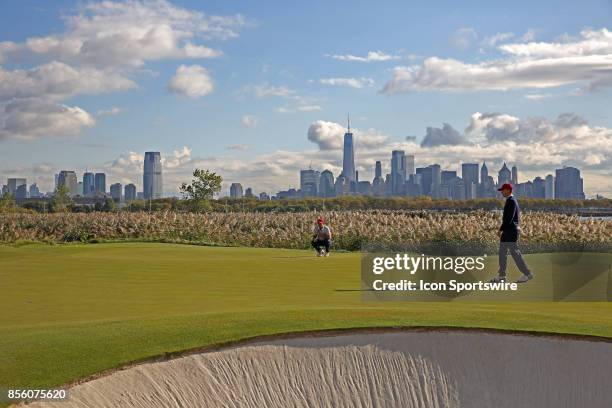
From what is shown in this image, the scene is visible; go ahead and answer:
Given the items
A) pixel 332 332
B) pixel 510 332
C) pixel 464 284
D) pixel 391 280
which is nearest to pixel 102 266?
pixel 391 280

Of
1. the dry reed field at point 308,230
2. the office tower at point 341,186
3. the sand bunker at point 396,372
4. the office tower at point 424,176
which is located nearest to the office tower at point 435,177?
the office tower at point 424,176

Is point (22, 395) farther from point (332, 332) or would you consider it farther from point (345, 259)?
point (345, 259)

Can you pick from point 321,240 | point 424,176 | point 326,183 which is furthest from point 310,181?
point 321,240

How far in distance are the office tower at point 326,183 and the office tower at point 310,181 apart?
3.91ft

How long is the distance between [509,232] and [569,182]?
400 ft

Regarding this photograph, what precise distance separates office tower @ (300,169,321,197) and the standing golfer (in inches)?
6022

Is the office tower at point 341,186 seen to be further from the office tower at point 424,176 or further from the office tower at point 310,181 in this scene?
the office tower at point 424,176

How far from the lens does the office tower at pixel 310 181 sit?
171363 millimetres

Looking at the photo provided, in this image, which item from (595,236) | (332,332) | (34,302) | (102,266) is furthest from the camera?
(595,236)

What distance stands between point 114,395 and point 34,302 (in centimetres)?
611

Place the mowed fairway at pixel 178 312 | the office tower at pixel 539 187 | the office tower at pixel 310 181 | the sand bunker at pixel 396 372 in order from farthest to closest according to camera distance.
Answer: the office tower at pixel 310 181 < the office tower at pixel 539 187 < the mowed fairway at pixel 178 312 < the sand bunker at pixel 396 372

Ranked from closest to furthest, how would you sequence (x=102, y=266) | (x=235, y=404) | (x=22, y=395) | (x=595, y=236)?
(x=22, y=395) < (x=235, y=404) < (x=102, y=266) < (x=595, y=236)

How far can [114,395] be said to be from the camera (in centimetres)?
961

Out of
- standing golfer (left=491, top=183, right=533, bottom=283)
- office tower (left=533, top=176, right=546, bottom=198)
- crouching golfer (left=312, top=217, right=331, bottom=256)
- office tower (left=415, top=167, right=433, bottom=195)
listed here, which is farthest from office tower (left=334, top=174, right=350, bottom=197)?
standing golfer (left=491, top=183, right=533, bottom=283)
